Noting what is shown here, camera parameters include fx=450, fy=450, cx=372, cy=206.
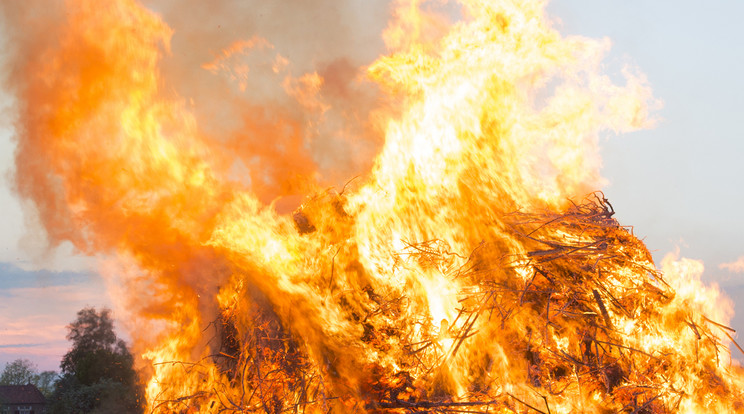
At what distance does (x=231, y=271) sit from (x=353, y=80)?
167 inches

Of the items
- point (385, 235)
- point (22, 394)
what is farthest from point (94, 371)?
point (385, 235)

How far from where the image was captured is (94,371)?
85.7 ft

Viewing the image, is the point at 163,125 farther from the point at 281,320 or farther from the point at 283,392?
the point at 283,392

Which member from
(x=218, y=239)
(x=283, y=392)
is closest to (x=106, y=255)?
(x=218, y=239)

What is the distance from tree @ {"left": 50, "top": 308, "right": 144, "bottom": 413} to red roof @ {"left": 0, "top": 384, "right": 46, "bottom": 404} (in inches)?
537

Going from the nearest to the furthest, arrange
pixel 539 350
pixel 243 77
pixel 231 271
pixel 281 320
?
pixel 539 350
pixel 281 320
pixel 231 271
pixel 243 77

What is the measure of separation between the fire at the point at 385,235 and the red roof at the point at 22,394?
38.3 m

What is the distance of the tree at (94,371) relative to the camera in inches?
932

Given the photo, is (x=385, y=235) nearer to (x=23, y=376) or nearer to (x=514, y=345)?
(x=514, y=345)

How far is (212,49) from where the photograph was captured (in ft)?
27.8

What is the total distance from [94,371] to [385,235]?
1052 inches

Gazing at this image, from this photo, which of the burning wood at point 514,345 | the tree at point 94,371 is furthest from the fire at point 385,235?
the tree at point 94,371

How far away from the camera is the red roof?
35.2 m

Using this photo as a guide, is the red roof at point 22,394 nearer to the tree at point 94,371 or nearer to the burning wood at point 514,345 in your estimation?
the tree at point 94,371
